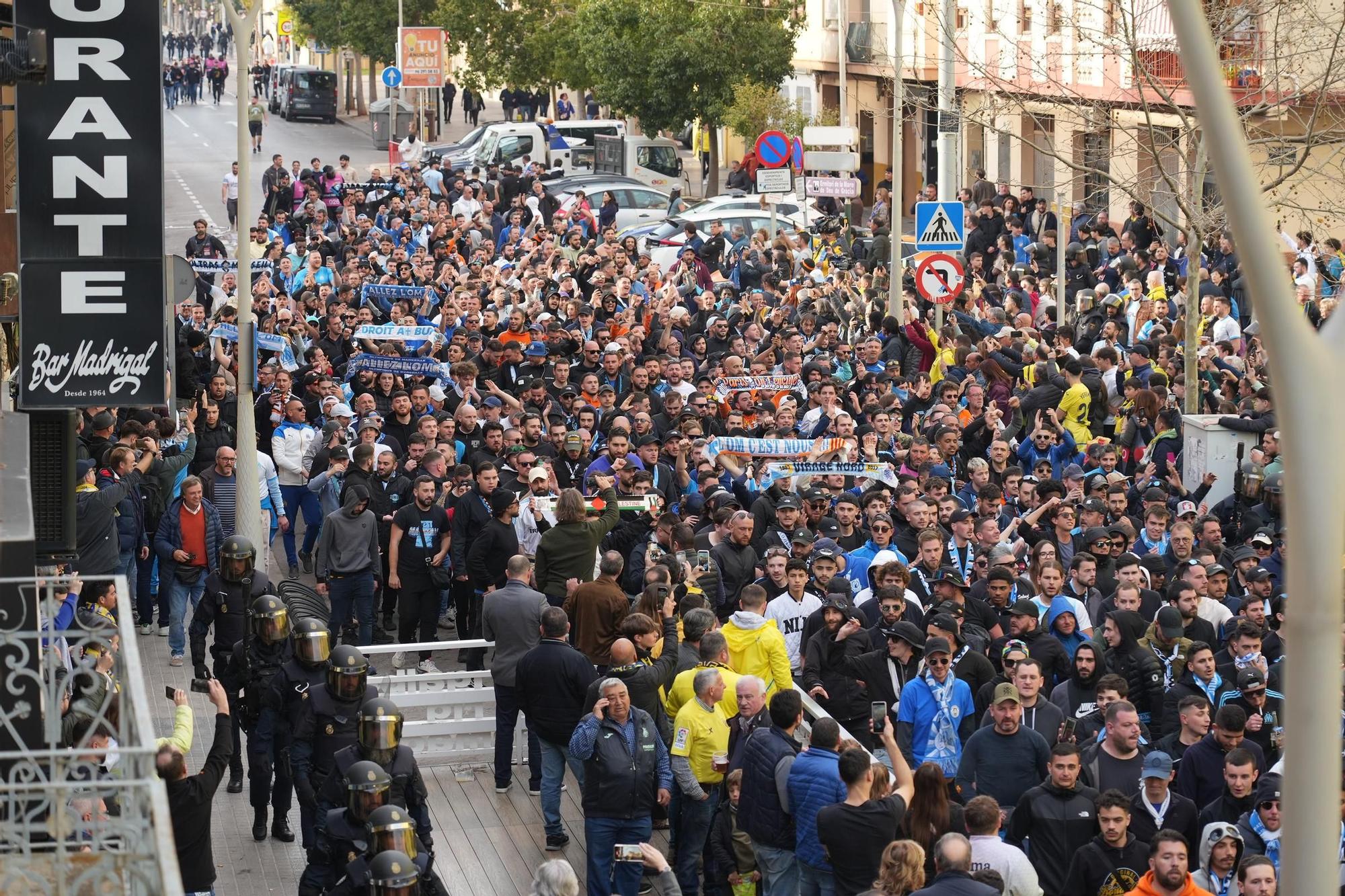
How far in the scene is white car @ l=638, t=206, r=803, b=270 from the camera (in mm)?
32625

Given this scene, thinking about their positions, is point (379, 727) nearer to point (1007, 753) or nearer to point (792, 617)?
point (1007, 753)

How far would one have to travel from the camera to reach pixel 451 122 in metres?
73.8

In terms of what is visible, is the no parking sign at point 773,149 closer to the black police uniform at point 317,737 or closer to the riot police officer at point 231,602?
the riot police officer at point 231,602

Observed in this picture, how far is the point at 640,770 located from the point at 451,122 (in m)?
65.4

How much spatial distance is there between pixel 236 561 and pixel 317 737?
1.99m

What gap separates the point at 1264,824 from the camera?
9.33 meters

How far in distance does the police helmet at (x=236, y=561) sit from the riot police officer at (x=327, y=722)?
5.84 ft

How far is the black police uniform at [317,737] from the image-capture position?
35.3ft

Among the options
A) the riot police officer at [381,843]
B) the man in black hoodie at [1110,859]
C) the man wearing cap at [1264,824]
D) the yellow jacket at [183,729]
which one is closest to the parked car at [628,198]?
the yellow jacket at [183,729]

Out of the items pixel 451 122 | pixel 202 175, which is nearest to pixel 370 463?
pixel 202 175

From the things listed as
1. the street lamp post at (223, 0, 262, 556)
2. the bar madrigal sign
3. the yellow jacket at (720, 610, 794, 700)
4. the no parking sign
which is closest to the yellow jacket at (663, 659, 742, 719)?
the yellow jacket at (720, 610, 794, 700)

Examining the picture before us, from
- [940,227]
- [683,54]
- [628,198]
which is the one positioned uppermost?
[683,54]

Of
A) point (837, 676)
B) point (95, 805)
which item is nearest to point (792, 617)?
point (837, 676)

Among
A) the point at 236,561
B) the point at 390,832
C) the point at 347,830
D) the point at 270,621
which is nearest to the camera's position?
the point at 390,832
